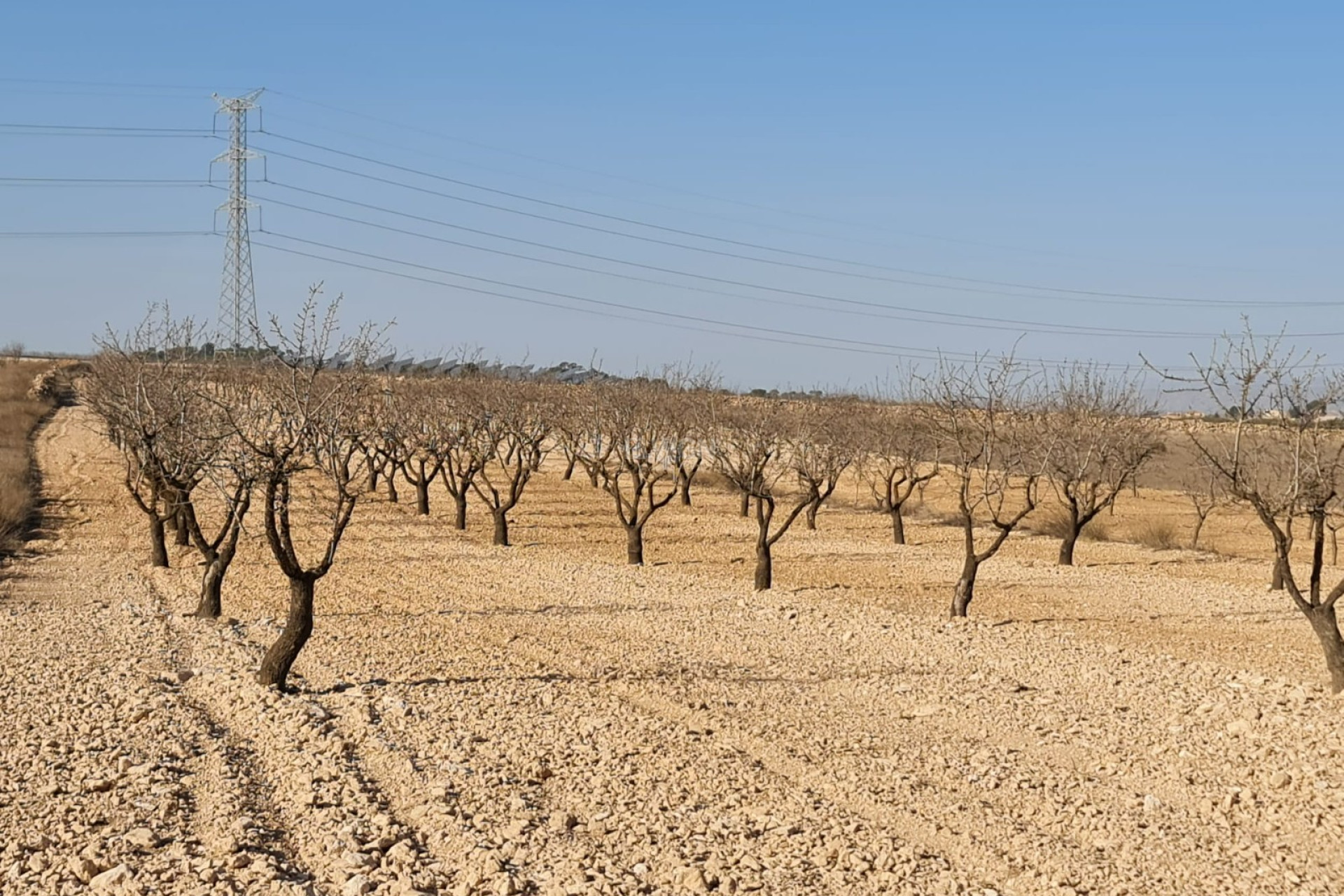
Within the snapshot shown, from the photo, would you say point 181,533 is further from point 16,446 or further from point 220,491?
point 16,446

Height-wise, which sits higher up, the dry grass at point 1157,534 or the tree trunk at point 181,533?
the tree trunk at point 181,533

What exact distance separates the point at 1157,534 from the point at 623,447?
554 inches

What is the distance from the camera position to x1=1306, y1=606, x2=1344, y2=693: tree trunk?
13062 millimetres

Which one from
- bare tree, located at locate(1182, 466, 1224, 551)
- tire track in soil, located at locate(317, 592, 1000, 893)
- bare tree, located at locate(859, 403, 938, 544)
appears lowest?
tire track in soil, located at locate(317, 592, 1000, 893)

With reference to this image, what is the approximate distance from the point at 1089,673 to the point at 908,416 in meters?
23.3

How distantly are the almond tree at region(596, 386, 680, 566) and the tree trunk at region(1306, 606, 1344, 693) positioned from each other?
45.6ft

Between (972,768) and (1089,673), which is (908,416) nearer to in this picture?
(1089,673)

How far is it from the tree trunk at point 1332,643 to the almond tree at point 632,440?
13886 millimetres

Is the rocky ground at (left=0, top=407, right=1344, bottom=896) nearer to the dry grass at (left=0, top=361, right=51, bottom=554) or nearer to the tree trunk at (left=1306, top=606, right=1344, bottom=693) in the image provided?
the tree trunk at (left=1306, top=606, right=1344, bottom=693)

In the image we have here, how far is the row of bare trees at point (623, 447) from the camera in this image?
13734mm

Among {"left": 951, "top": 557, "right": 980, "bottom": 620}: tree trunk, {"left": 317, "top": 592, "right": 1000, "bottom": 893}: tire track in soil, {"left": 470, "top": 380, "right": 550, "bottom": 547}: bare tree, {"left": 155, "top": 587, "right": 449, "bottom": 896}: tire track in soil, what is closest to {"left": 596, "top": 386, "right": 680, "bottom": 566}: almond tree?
{"left": 470, "top": 380, "right": 550, "bottom": 547}: bare tree

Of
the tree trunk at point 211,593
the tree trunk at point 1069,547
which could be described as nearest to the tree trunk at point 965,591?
the tree trunk at point 1069,547

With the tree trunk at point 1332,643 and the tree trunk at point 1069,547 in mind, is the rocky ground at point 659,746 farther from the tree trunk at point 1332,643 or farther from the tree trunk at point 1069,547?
the tree trunk at point 1069,547

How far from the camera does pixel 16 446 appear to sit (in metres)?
48.1
